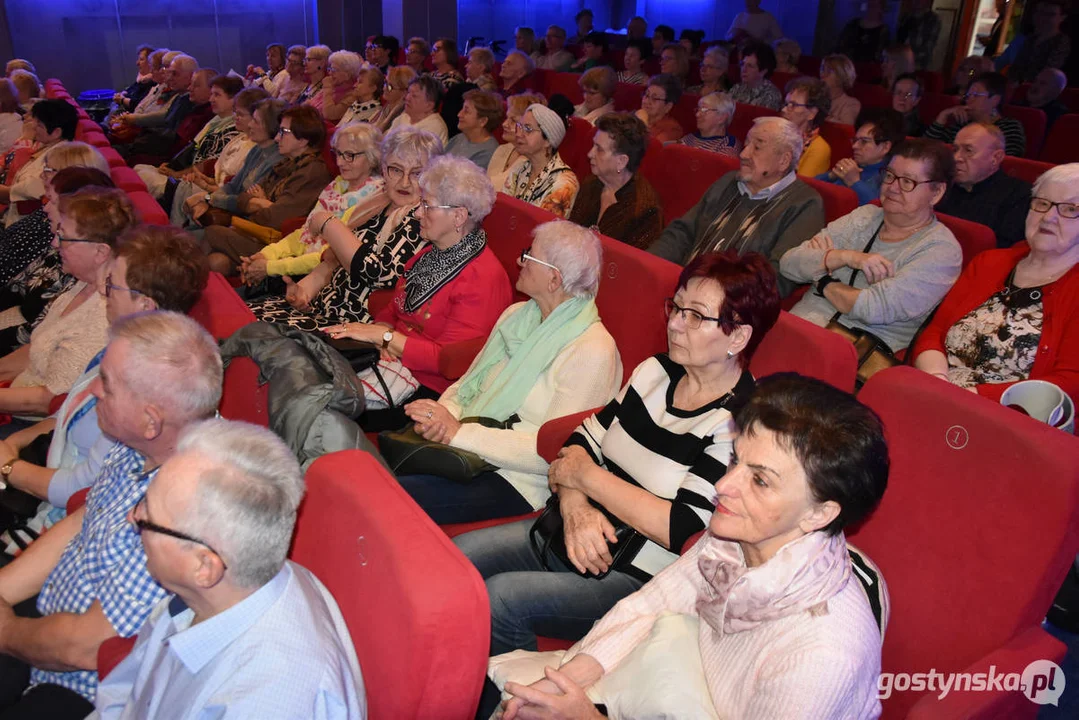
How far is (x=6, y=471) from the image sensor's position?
2107 millimetres

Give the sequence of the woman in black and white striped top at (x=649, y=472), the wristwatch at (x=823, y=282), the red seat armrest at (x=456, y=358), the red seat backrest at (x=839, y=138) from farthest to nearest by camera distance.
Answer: the red seat backrest at (x=839, y=138), the wristwatch at (x=823, y=282), the red seat armrest at (x=456, y=358), the woman in black and white striped top at (x=649, y=472)

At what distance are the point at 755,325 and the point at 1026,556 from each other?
746 millimetres

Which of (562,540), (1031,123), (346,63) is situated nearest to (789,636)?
(562,540)

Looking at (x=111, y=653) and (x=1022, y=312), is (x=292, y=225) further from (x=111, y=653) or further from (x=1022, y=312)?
(x=1022, y=312)

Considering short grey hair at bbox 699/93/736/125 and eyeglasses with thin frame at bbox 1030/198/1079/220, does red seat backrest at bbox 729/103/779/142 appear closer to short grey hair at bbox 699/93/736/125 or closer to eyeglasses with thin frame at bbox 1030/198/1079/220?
short grey hair at bbox 699/93/736/125

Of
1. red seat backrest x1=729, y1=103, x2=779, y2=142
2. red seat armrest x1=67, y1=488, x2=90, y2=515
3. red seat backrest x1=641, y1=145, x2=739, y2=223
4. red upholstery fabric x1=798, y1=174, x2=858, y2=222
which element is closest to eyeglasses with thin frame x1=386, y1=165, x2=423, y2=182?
red seat backrest x1=641, y1=145, x2=739, y2=223

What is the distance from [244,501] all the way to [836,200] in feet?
8.82

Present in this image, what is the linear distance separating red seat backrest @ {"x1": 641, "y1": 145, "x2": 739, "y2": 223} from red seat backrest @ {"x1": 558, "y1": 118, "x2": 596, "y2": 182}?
57 cm

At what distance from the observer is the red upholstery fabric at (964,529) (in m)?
1.38

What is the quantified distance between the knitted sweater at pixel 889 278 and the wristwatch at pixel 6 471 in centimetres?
231

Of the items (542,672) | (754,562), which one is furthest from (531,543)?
(754,562)

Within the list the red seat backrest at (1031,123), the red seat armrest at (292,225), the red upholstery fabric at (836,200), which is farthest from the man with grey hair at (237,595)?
the red seat backrest at (1031,123)

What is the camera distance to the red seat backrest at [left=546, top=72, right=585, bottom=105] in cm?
772

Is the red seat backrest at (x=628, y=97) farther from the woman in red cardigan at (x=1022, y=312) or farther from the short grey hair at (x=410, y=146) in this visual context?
the woman in red cardigan at (x=1022, y=312)
